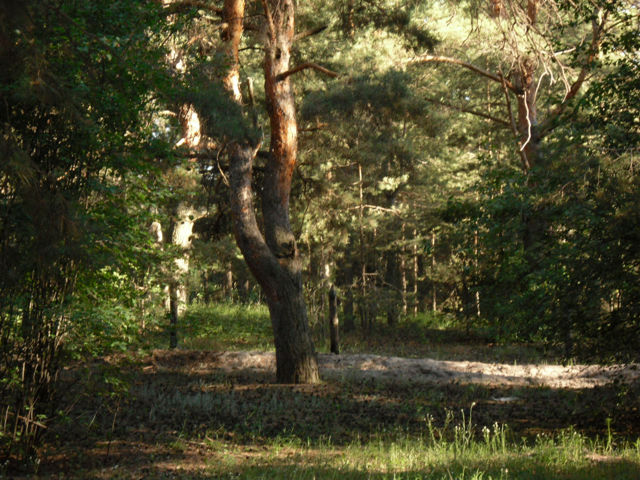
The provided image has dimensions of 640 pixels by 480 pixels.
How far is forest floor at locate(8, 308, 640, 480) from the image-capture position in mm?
6691

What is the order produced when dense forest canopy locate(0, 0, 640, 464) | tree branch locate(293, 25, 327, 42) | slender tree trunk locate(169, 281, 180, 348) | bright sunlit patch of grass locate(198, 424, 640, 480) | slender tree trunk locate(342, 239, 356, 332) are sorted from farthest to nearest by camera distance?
slender tree trunk locate(342, 239, 356, 332) → slender tree trunk locate(169, 281, 180, 348) → tree branch locate(293, 25, 327, 42) → dense forest canopy locate(0, 0, 640, 464) → bright sunlit patch of grass locate(198, 424, 640, 480)

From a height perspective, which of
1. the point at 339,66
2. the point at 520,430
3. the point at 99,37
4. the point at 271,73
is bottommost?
the point at 520,430

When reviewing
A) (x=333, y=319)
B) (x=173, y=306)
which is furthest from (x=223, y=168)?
(x=333, y=319)

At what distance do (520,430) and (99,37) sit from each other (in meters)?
7.65

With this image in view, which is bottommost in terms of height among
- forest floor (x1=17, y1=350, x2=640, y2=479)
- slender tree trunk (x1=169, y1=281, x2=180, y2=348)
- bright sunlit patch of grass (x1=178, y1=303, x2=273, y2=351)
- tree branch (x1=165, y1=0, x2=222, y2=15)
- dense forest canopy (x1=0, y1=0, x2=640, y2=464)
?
forest floor (x1=17, y1=350, x2=640, y2=479)

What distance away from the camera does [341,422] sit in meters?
10.1

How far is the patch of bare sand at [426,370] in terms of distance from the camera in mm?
14099

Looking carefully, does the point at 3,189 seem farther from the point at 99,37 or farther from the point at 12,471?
the point at 12,471

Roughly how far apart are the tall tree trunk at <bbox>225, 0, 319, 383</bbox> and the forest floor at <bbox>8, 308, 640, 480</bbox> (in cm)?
76

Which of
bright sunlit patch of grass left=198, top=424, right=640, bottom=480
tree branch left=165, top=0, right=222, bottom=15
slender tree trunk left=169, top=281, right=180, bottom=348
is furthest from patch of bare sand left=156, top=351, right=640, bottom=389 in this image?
tree branch left=165, top=0, right=222, bottom=15

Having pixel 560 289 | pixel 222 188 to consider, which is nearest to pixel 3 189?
pixel 560 289

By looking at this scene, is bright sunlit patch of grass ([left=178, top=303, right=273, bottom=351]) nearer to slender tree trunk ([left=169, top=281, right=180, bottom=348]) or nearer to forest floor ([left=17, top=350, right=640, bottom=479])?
slender tree trunk ([left=169, top=281, right=180, bottom=348])

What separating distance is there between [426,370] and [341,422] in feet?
17.1

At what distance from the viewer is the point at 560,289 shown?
890 cm
